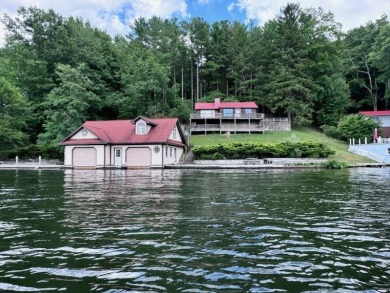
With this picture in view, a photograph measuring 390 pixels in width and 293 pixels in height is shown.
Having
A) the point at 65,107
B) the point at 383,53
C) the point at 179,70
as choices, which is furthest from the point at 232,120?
the point at 383,53

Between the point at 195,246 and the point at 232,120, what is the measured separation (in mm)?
51822

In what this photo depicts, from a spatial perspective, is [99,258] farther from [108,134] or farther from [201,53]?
[201,53]

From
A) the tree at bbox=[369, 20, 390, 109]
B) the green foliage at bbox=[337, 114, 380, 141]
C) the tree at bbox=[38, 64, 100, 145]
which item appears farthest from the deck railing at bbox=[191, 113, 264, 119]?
the tree at bbox=[369, 20, 390, 109]

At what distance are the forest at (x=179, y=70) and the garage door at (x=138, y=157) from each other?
1074 cm

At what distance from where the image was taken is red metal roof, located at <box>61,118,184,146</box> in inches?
1513

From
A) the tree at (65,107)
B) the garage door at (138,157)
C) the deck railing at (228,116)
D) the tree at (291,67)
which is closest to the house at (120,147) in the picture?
the garage door at (138,157)

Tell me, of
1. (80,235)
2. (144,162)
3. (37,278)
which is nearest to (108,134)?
(144,162)

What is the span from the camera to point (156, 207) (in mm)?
11031

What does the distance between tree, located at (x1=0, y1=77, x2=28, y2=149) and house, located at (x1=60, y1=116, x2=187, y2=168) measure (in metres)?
9.01

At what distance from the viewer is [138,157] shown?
38750 mm

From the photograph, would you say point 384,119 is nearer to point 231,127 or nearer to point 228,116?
point 231,127

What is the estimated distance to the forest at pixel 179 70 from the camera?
47.6 meters

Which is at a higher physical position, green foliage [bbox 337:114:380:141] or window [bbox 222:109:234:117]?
window [bbox 222:109:234:117]

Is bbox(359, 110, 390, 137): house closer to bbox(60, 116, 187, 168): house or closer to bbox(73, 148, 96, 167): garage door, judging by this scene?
bbox(60, 116, 187, 168): house
